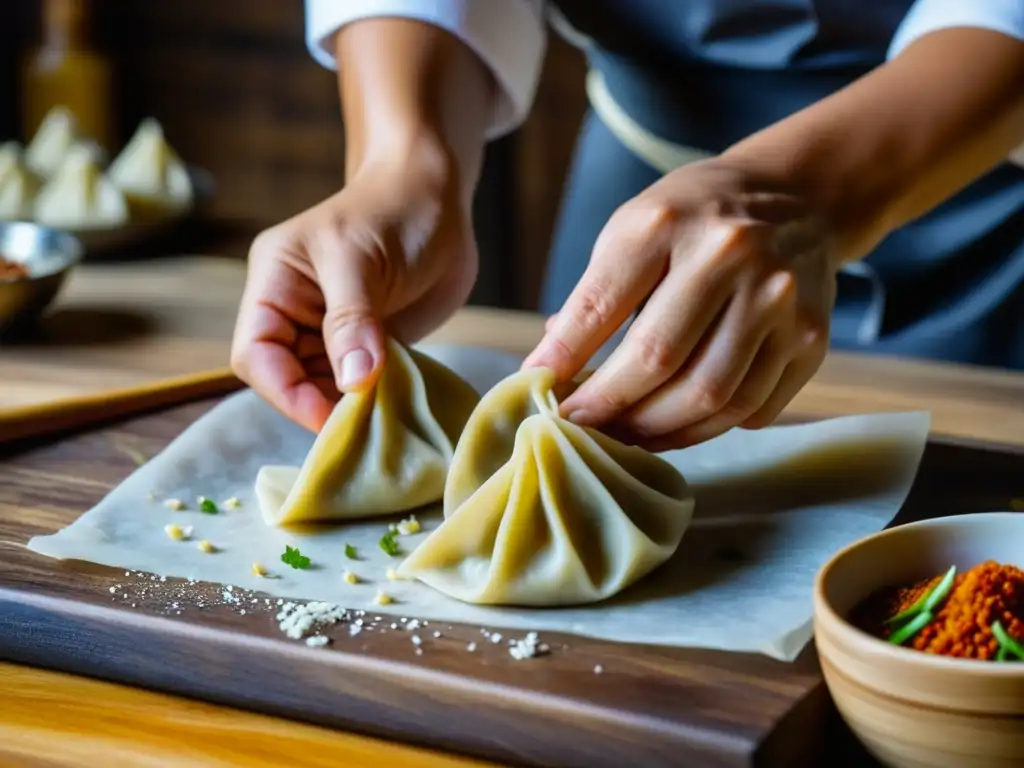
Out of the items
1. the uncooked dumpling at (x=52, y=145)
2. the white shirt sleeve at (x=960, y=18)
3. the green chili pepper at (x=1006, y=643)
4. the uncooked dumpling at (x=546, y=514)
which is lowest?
the uncooked dumpling at (x=52, y=145)

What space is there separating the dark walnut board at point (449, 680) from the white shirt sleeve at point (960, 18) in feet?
2.98

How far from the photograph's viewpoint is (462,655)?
1.12 m

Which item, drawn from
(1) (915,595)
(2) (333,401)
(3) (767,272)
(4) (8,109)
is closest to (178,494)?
(2) (333,401)

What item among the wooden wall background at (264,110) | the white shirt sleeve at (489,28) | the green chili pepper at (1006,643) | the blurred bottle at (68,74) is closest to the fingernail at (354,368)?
the white shirt sleeve at (489,28)

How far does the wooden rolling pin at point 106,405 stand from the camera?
161 cm

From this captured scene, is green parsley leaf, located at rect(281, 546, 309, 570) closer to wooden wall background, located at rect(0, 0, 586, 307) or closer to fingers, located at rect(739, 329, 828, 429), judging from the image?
fingers, located at rect(739, 329, 828, 429)

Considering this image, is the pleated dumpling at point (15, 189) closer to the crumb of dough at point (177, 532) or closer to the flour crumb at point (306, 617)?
the crumb of dough at point (177, 532)

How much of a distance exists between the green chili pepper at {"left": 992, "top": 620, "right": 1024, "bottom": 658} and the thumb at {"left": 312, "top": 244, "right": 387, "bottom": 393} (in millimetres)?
770

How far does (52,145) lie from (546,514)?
1979 mm

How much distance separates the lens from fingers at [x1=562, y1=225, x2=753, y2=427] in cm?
128

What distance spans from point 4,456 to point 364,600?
611 mm

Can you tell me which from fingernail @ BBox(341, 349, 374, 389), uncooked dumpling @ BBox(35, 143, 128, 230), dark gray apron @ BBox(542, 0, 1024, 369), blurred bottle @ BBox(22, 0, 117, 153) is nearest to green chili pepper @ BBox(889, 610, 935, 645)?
fingernail @ BBox(341, 349, 374, 389)

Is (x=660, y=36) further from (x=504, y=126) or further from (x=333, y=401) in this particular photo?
(x=333, y=401)

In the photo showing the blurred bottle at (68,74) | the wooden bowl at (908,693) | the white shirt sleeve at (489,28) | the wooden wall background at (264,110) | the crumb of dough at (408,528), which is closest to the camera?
the wooden bowl at (908,693)
